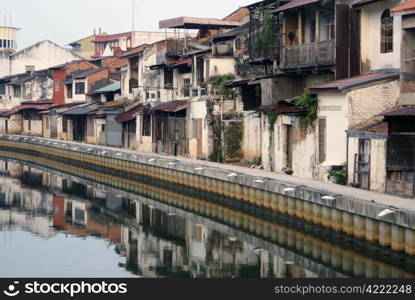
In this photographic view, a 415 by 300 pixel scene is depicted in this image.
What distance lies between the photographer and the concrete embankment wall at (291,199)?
2681cm

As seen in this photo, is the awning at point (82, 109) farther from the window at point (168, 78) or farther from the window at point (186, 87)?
the window at point (186, 87)

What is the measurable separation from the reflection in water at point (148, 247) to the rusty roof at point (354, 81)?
584 centimetres

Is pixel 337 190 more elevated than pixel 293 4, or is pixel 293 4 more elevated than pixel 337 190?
pixel 293 4

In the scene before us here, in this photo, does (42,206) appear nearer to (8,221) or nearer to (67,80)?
(8,221)

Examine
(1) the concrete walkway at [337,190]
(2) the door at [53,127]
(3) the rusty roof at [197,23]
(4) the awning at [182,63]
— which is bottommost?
(1) the concrete walkway at [337,190]

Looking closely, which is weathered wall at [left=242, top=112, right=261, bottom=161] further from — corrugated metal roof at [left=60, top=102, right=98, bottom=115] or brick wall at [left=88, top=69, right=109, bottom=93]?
brick wall at [left=88, top=69, right=109, bottom=93]

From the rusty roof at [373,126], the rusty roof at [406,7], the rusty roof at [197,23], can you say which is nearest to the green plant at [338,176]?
the rusty roof at [373,126]

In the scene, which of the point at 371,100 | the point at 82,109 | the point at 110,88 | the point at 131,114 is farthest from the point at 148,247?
the point at 82,109

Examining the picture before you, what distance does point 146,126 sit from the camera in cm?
6150

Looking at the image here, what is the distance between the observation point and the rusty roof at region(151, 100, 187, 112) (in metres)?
54.7

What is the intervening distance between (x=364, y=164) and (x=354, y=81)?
3773 mm

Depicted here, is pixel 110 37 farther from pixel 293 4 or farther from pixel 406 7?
pixel 406 7

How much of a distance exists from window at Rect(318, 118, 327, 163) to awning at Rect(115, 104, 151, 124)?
25.3 metres

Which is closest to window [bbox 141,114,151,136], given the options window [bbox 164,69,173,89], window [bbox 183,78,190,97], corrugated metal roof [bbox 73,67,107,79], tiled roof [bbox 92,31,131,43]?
window [bbox 164,69,173,89]
